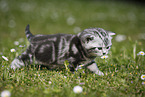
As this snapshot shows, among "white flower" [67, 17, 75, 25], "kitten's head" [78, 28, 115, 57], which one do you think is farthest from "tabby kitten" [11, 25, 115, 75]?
"white flower" [67, 17, 75, 25]

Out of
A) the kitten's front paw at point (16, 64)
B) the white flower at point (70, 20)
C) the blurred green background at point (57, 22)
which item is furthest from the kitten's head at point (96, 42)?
the white flower at point (70, 20)

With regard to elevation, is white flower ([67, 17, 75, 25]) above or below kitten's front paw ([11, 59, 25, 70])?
above

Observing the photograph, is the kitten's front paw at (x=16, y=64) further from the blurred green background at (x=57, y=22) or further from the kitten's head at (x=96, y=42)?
the blurred green background at (x=57, y=22)

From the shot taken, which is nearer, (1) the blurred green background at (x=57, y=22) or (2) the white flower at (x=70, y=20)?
(1) the blurred green background at (x=57, y=22)

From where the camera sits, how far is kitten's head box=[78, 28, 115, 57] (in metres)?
2.33

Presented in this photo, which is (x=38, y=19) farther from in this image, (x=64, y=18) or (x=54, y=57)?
(x=54, y=57)

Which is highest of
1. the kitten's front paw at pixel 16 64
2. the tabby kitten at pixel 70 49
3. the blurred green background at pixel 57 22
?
the blurred green background at pixel 57 22

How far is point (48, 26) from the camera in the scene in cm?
745

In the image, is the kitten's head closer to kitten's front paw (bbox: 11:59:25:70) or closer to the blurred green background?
kitten's front paw (bbox: 11:59:25:70)

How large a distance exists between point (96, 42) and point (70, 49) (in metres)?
0.48

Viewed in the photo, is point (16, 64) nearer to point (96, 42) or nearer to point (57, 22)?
point (96, 42)

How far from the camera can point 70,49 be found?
2.55 metres

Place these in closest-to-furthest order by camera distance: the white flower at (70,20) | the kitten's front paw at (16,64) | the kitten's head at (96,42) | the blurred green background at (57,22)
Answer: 1. the kitten's head at (96,42)
2. the kitten's front paw at (16,64)
3. the blurred green background at (57,22)
4. the white flower at (70,20)

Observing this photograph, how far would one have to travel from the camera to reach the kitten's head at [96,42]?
2.33 m
